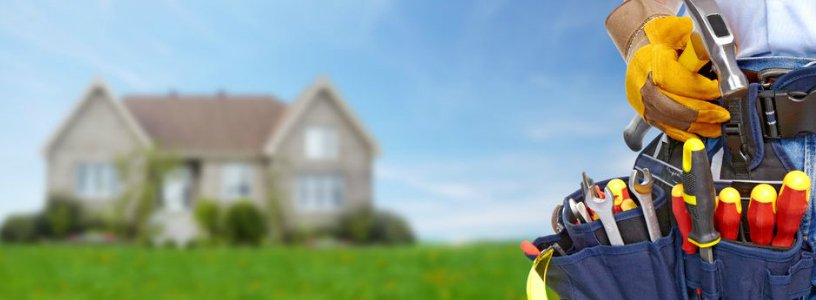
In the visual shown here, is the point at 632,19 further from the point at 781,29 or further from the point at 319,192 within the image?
the point at 319,192

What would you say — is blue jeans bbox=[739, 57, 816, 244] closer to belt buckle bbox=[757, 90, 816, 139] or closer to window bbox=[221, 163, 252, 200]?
belt buckle bbox=[757, 90, 816, 139]

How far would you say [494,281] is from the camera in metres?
10.6

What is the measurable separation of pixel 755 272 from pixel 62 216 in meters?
26.0

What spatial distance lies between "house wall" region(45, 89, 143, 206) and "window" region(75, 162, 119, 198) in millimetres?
175

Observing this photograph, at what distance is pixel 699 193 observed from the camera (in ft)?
6.56

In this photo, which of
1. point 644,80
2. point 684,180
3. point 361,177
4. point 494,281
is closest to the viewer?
point 684,180

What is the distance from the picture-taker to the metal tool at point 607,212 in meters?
2.17

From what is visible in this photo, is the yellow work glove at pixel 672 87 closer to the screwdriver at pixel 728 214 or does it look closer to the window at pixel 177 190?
the screwdriver at pixel 728 214

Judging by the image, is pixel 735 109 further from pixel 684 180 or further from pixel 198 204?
pixel 198 204

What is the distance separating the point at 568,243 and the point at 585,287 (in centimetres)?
14

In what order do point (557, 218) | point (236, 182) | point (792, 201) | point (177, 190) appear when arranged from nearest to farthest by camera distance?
point (792, 201) < point (557, 218) < point (236, 182) < point (177, 190)

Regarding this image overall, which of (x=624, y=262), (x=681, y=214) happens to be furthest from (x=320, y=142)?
(x=681, y=214)

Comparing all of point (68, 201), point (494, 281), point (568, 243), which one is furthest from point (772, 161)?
point (68, 201)

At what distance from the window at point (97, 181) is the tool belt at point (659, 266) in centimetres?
2524
